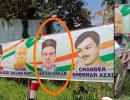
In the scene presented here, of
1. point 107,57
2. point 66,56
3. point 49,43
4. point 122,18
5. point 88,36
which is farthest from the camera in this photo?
point 49,43

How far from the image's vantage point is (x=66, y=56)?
21.8 ft

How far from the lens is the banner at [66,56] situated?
6043mm

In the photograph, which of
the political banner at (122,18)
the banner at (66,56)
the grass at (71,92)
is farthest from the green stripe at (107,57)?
the grass at (71,92)

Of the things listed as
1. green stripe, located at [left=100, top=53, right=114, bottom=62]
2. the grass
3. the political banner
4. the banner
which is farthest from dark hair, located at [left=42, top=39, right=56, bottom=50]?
the political banner

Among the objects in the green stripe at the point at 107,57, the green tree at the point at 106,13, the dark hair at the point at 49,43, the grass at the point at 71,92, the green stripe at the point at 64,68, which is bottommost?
the grass at the point at 71,92

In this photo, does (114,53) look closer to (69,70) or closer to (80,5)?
(69,70)

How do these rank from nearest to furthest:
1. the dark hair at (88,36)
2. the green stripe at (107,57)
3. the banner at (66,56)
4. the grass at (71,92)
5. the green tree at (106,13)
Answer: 1. the green stripe at (107,57)
2. the banner at (66,56)
3. the dark hair at (88,36)
4. the grass at (71,92)
5. the green tree at (106,13)

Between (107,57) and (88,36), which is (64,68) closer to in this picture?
(88,36)

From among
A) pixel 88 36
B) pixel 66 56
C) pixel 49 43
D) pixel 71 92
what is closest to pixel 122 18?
pixel 88 36

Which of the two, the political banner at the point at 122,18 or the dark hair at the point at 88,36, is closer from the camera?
the political banner at the point at 122,18

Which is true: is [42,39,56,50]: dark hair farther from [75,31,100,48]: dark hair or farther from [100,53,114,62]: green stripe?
[100,53,114,62]: green stripe

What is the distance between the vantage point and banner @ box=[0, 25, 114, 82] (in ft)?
19.8

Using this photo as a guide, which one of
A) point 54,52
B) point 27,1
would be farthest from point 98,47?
→ point 27,1

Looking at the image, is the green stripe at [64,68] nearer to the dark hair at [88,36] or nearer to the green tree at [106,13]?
the dark hair at [88,36]
